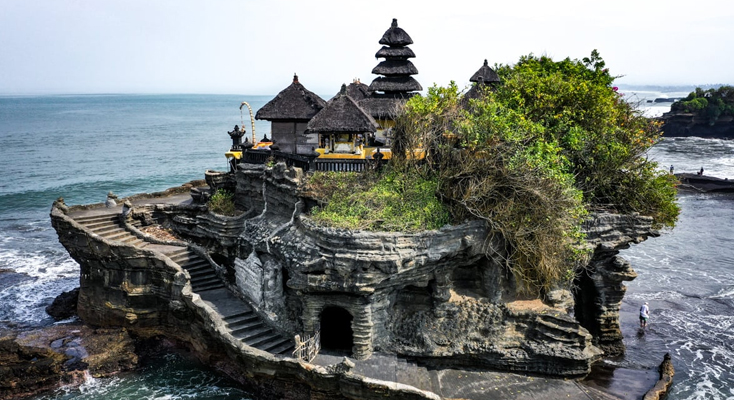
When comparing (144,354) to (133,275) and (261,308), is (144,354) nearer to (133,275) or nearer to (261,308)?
(133,275)

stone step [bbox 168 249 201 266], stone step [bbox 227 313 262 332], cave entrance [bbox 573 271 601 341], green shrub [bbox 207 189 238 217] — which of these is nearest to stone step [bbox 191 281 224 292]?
stone step [bbox 168 249 201 266]

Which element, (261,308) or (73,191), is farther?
(73,191)

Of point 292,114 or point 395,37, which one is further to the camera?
point 292,114

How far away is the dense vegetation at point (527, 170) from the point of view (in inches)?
867

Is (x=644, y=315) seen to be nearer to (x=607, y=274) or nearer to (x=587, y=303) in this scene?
(x=587, y=303)

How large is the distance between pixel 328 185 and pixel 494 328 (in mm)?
8766

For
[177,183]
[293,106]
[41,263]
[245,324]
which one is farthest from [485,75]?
[177,183]

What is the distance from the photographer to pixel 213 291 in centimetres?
2716

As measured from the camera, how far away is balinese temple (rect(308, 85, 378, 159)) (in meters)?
26.9

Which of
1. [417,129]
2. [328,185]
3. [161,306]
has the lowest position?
[161,306]

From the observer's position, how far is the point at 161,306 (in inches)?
1086

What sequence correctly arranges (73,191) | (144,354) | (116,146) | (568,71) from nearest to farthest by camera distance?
(144,354), (568,71), (73,191), (116,146)

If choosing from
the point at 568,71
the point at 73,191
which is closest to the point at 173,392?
the point at 568,71

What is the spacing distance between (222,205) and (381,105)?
980 centimetres
